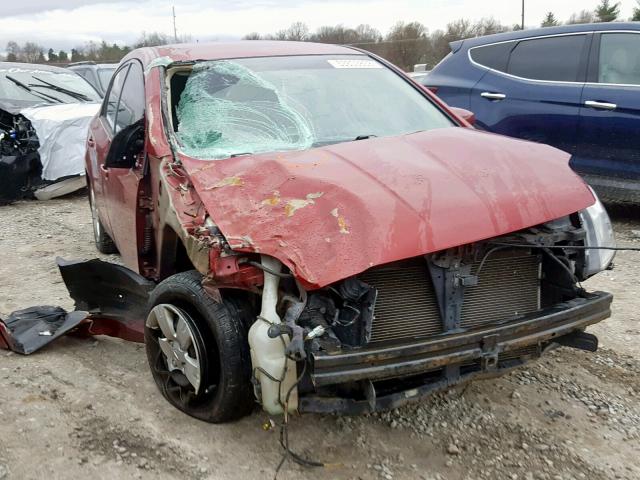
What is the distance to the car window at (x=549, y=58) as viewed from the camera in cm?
612

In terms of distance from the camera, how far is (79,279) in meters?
3.92

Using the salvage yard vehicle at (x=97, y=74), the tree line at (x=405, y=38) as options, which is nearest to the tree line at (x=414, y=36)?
the tree line at (x=405, y=38)

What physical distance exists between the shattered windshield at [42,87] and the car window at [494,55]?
5209 mm

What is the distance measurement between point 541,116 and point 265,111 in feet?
11.9

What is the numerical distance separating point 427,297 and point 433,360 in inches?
13.0

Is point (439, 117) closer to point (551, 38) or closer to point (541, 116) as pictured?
point (541, 116)

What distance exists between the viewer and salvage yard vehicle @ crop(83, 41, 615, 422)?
7.88 feet

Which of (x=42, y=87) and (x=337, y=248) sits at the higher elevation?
(x=42, y=87)

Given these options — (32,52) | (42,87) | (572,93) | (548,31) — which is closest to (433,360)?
(572,93)

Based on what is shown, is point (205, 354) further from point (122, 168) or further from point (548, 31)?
point (548, 31)

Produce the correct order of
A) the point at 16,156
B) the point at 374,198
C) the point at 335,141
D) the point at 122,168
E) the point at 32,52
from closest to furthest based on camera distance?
the point at 374,198
the point at 335,141
the point at 122,168
the point at 16,156
the point at 32,52

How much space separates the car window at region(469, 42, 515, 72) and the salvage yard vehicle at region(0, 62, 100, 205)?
15.5 feet

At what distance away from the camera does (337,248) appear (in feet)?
7.74

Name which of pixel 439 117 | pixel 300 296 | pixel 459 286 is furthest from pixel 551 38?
pixel 300 296
